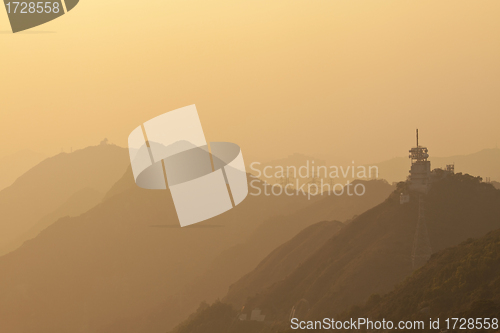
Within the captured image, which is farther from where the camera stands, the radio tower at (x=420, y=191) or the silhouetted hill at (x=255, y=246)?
the silhouetted hill at (x=255, y=246)

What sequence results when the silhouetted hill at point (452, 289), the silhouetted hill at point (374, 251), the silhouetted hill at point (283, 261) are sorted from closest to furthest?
1. the silhouetted hill at point (452, 289)
2. the silhouetted hill at point (374, 251)
3. the silhouetted hill at point (283, 261)

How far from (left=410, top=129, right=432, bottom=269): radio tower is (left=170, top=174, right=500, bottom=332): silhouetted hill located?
32.6 inches

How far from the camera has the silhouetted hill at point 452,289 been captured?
5284 cm

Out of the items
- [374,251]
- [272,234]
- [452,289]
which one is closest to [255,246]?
[272,234]

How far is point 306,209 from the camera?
183250mm

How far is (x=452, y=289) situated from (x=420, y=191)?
3800 centimetres

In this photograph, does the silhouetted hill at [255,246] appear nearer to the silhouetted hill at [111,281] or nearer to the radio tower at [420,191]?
the silhouetted hill at [111,281]

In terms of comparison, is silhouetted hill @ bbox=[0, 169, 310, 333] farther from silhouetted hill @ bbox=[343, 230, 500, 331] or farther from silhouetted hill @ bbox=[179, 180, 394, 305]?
silhouetted hill @ bbox=[343, 230, 500, 331]

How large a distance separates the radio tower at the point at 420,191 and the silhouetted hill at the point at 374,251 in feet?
2.72

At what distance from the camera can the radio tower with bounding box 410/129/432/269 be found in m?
81.4

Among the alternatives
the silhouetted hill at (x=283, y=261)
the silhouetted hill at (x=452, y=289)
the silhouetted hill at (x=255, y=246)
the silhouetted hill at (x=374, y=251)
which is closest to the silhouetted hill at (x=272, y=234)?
the silhouetted hill at (x=255, y=246)

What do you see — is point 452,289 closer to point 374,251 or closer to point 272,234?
point 374,251

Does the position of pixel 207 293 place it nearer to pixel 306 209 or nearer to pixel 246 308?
pixel 306 209

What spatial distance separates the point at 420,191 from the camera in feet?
308
